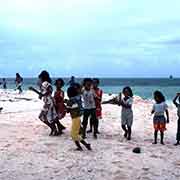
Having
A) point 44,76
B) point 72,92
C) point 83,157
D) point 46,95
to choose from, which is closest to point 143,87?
point 44,76

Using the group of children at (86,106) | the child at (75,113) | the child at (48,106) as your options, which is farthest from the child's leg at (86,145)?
the child at (48,106)

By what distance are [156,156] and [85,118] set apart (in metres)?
2.38

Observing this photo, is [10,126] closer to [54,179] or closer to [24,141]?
[24,141]

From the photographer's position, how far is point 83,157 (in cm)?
935

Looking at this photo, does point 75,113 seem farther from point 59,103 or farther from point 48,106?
point 59,103

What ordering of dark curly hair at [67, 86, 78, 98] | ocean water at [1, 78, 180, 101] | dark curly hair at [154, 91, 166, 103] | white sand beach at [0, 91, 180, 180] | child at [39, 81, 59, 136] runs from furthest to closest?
1. ocean water at [1, 78, 180, 101]
2. child at [39, 81, 59, 136]
3. dark curly hair at [154, 91, 166, 103]
4. dark curly hair at [67, 86, 78, 98]
5. white sand beach at [0, 91, 180, 180]

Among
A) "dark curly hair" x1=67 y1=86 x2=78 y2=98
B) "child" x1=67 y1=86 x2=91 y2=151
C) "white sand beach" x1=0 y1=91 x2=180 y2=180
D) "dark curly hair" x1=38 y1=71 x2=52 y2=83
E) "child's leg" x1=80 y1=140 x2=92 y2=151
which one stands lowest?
"white sand beach" x1=0 y1=91 x2=180 y2=180

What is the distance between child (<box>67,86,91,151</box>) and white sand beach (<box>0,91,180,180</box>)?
0.22 m

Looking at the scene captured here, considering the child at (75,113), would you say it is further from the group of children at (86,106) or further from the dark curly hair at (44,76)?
the dark curly hair at (44,76)

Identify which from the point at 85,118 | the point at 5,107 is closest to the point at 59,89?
the point at 85,118

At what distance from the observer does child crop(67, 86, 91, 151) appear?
32.3 ft

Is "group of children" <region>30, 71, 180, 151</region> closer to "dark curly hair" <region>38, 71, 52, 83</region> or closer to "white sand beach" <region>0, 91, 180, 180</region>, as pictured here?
"dark curly hair" <region>38, 71, 52, 83</region>

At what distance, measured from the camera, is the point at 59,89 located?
11.7m


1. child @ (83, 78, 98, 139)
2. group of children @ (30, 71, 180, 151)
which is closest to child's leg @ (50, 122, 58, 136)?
group of children @ (30, 71, 180, 151)
